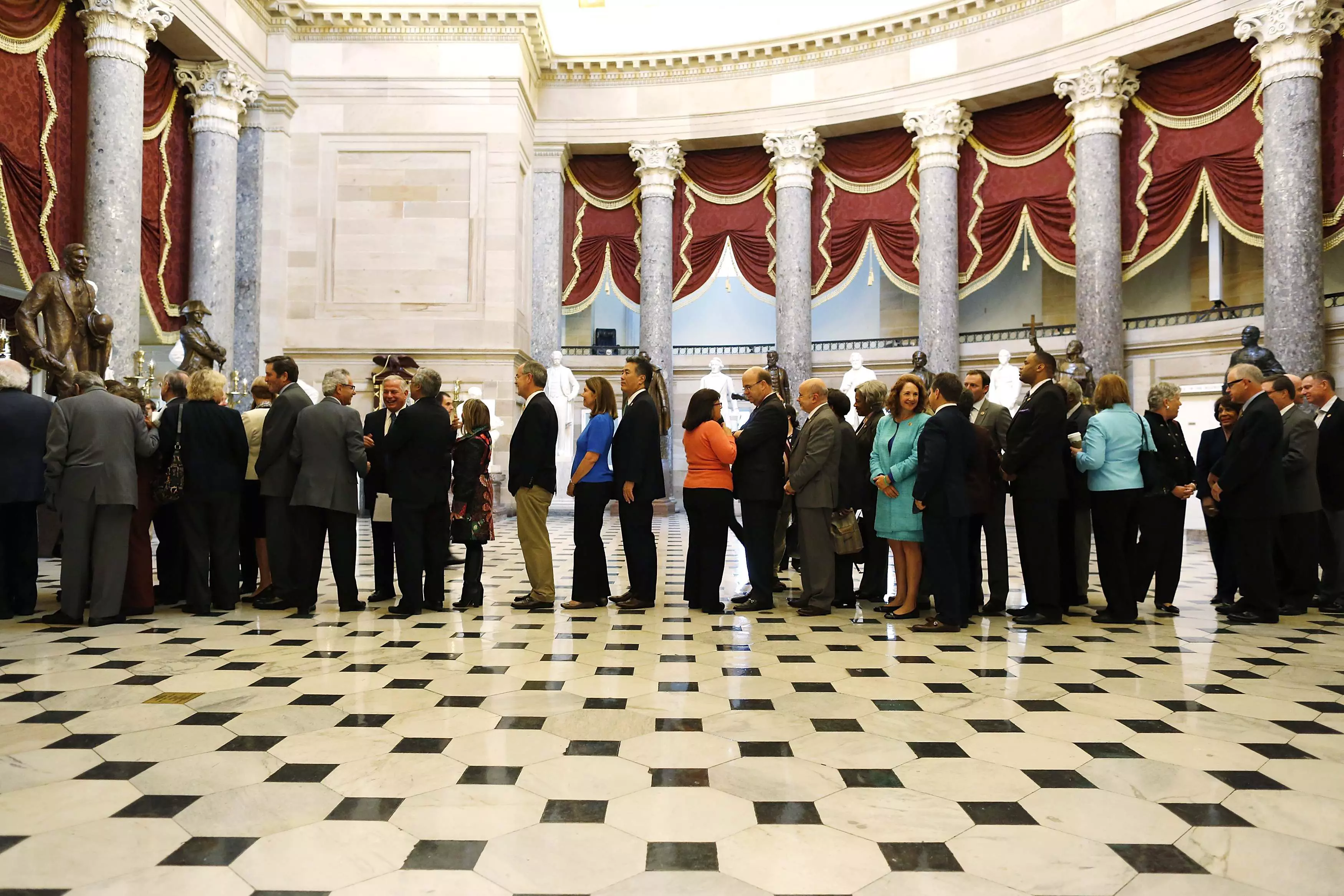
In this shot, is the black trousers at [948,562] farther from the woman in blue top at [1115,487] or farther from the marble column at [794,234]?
the marble column at [794,234]

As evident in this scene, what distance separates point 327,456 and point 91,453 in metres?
1.34

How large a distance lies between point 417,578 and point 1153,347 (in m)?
14.7

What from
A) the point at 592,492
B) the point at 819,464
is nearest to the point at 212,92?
the point at 592,492

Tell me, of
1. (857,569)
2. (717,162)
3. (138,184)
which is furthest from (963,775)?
(717,162)

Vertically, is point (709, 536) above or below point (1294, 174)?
below

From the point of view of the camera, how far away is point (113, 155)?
12.0 m

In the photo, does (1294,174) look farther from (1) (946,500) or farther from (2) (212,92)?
(2) (212,92)

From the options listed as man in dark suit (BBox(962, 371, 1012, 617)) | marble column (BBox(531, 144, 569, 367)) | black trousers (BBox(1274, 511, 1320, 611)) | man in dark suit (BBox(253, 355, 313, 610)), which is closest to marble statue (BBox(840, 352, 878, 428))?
marble column (BBox(531, 144, 569, 367))

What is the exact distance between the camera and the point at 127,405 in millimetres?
5723

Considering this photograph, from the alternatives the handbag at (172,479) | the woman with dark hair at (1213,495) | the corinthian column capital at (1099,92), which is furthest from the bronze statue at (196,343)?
the corinthian column capital at (1099,92)

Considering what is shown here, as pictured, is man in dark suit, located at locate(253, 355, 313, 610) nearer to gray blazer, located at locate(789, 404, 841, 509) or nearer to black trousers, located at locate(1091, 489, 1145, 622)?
gray blazer, located at locate(789, 404, 841, 509)

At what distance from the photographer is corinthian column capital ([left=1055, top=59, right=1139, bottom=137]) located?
15.3 metres

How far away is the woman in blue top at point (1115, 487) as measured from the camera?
6.08m

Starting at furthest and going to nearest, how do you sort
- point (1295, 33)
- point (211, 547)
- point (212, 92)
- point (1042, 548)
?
point (212, 92)
point (1295, 33)
point (211, 547)
point (1042, 548)
